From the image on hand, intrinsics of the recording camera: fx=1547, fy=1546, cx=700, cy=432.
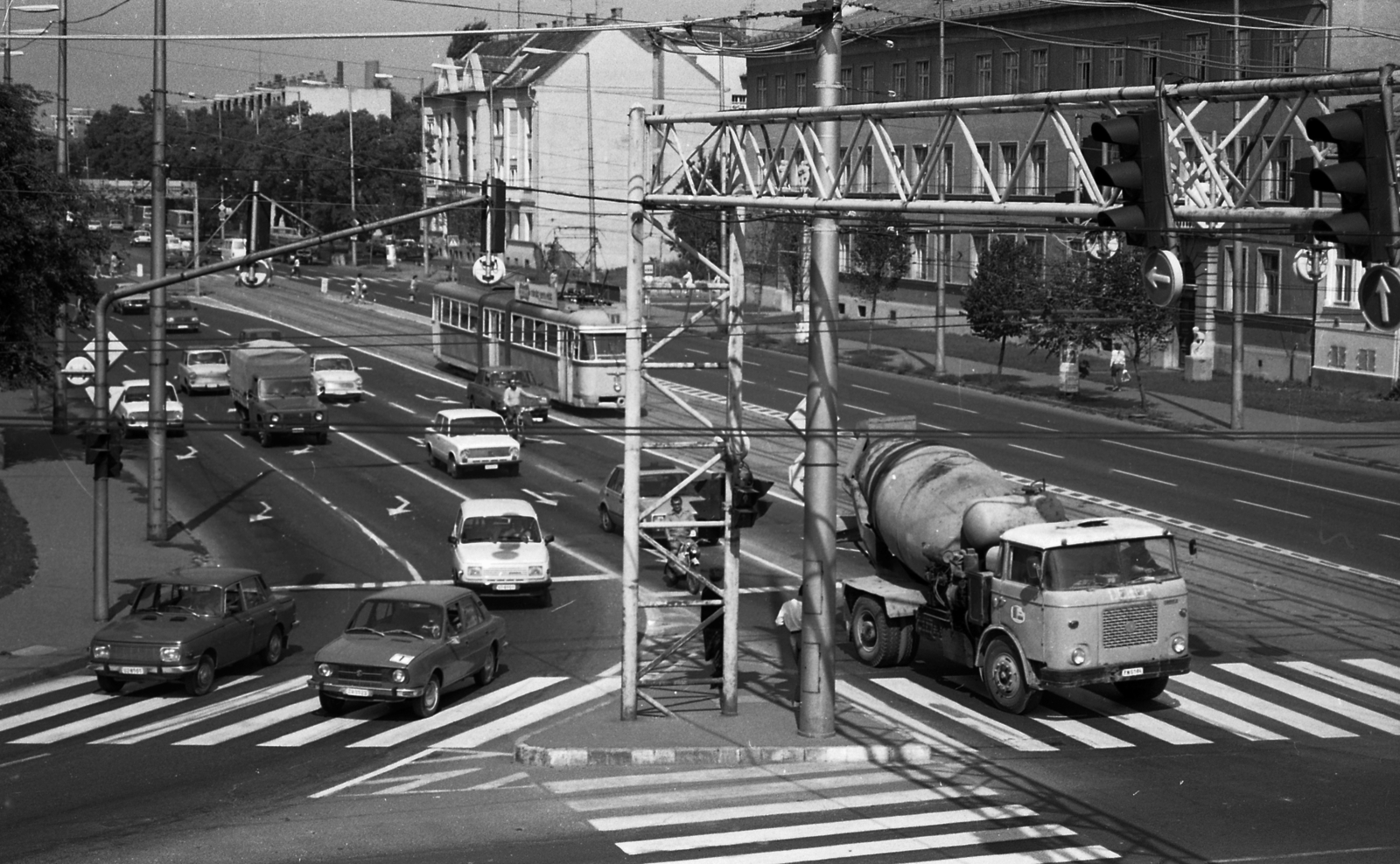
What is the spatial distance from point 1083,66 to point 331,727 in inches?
1764

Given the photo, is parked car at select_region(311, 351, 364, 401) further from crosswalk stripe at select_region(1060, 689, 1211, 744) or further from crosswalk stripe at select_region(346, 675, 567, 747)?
crosswalk stripe at select_region(1060, 689, 1211, 744)

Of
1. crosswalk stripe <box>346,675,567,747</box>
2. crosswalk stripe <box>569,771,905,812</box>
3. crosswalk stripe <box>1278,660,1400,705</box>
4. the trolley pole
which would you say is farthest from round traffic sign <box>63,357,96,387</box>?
crosswalk stripe <box>1278,660,1400,705</box>

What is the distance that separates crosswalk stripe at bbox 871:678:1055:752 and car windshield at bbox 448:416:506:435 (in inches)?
880

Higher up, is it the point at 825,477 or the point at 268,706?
the point at 825,477

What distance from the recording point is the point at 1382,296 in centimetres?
1017

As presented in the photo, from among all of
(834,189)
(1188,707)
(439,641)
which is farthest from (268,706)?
(1188,707)

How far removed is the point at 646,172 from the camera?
2002 cm

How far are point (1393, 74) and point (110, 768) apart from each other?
1624 centimetres

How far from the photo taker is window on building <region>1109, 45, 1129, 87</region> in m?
54.7

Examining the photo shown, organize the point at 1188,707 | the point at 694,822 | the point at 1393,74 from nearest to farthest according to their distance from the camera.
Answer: the point at 1393,74
the point at 694,822
the point at 1188,707

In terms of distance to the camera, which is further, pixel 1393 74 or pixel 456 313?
pixel 456 313

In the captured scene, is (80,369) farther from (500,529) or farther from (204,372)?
(204,372)

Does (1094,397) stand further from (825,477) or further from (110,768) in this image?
(110,768)

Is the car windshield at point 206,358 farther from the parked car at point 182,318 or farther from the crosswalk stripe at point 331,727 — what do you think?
the crosswalk stripe at point 331,727
